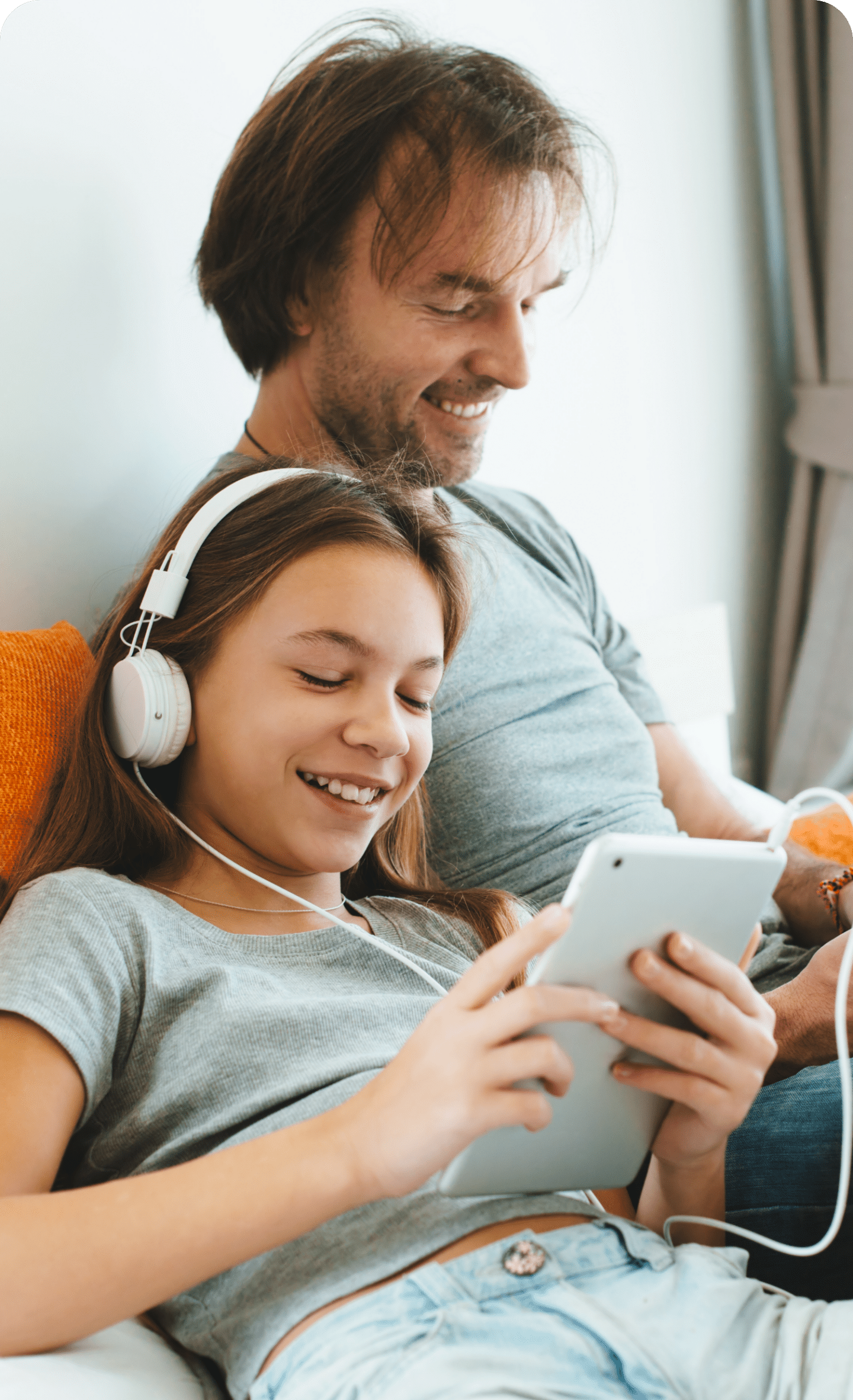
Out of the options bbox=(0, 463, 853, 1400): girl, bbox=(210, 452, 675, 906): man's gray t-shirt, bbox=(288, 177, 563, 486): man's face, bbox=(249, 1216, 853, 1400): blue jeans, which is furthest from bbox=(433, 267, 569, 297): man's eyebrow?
bbox=(249, 1216, 853, 1400): blue jeans

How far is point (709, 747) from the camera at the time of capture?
224cm

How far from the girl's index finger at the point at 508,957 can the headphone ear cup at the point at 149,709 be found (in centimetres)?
38

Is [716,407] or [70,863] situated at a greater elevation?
[716,407]

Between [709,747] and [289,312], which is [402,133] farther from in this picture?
[709,747]

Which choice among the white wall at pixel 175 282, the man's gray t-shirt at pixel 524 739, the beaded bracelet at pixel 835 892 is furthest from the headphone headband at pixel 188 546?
the beaded bracelet at pixel 835 892

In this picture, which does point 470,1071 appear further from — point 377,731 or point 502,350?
point 502,350

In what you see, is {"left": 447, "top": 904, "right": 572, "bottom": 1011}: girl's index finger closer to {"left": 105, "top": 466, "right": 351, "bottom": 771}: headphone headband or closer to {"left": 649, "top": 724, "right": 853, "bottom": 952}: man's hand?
{"left": 105, "top": 466, "right": 351, "bottom": 771}: headphone headband

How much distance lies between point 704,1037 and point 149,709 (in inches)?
19.1

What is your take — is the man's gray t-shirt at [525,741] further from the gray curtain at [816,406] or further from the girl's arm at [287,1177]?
the gray curtain at [816,406]

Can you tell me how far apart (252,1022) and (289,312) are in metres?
0.90

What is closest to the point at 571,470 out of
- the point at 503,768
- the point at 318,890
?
the point at 503,768

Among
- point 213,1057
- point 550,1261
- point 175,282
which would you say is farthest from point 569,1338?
point 175,282

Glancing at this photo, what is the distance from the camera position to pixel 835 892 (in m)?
1.24

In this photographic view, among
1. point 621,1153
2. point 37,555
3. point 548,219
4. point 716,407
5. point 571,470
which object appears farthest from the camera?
point 716,407
